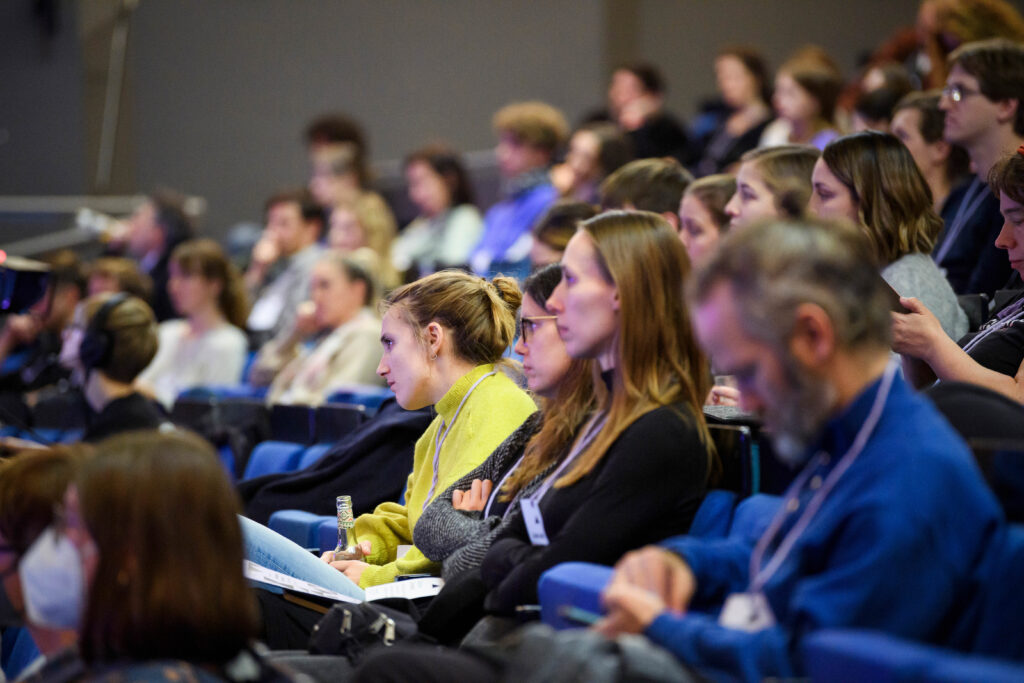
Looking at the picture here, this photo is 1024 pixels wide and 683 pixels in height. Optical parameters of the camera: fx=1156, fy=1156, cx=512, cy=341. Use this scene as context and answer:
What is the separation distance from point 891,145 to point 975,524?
153 cm

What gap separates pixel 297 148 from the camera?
953 centimetres

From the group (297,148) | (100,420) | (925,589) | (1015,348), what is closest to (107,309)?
(100,420)

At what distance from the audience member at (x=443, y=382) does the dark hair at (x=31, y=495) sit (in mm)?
849

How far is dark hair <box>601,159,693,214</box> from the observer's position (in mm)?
3746

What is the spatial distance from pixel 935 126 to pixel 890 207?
42.4 inches

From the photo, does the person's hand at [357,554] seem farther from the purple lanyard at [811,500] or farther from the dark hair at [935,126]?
the dark hair at [935,126]

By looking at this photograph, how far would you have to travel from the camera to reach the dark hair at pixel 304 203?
722cm

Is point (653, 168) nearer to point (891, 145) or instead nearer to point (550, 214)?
point (550, 214)

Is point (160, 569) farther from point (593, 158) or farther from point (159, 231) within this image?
point (159, 231)

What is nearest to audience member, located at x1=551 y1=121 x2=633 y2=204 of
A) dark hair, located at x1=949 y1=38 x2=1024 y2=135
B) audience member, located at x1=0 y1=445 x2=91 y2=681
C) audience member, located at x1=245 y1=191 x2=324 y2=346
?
audience member, located at x1=245 y1=191 x2=324 y2=346

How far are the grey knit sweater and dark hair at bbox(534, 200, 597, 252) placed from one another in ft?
3.49

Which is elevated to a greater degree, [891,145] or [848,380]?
[891,145]

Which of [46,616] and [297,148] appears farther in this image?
[297,148]

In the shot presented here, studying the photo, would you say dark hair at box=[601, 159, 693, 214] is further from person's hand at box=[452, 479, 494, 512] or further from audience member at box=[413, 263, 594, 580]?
person's hand at box=[452, 479, 494, 512]
